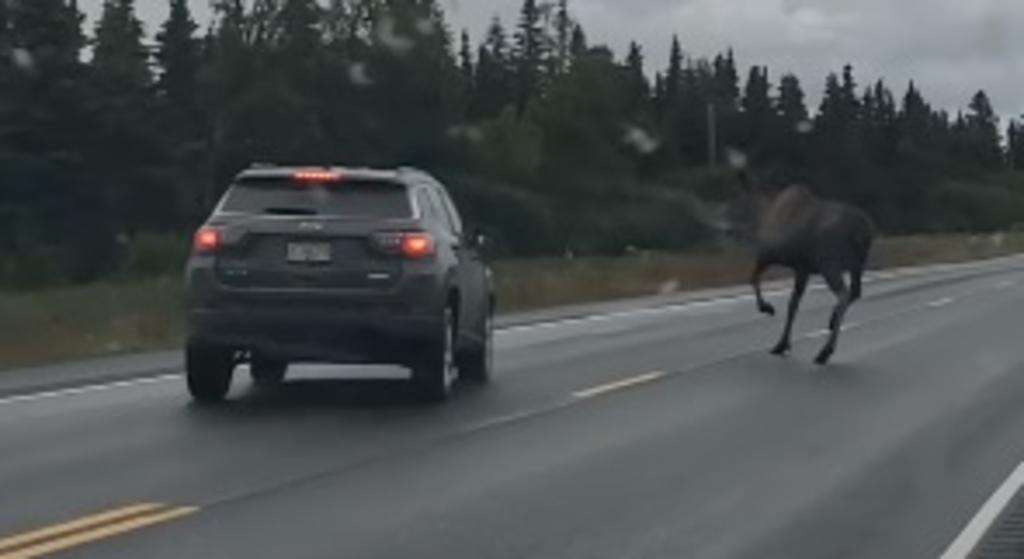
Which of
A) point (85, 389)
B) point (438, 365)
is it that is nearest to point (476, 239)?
point (438, 365)

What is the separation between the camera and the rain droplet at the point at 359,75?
244ft

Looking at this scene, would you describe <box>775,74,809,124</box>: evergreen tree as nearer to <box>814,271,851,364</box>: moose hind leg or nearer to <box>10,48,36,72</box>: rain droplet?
<box>10,48,36,72</box>: rain droplet

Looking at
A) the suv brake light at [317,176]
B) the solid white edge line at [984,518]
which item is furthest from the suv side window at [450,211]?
the solid white edge line at [984,518]

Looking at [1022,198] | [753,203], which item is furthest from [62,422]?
[1022,198]

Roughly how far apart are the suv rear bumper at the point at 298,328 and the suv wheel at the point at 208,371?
244 millimetres

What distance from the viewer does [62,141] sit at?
69375mm

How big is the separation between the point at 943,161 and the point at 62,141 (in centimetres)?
4956

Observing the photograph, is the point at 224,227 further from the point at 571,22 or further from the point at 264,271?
the point at 571,22

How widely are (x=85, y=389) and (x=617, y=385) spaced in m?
4.60

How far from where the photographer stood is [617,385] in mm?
18938

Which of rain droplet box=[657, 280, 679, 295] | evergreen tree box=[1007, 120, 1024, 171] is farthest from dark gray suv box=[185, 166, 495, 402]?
evergreen tree box=[1007, 120, 1024, 171]

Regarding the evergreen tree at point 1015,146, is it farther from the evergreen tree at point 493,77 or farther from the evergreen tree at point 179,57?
the evergreen tree at point 179,57

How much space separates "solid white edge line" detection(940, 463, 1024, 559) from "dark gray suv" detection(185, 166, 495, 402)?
4.79m

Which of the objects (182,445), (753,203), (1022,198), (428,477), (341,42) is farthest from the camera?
(1022,198)
